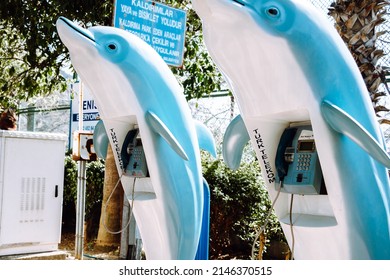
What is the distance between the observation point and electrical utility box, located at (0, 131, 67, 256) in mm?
5293

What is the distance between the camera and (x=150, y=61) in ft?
12.1

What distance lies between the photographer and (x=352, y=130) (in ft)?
8.30

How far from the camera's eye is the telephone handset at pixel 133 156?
3982mm

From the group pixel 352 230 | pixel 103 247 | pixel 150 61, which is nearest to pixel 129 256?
pixel 103 247

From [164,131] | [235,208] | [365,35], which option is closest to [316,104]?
[164,131]

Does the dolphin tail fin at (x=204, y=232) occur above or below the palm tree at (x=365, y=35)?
below

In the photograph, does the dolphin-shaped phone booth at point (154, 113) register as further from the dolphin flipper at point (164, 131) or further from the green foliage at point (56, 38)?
the green foliage at point (56, 38)

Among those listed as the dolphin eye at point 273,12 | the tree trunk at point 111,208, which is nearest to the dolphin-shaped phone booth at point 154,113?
the dolphin eye at point 273,12

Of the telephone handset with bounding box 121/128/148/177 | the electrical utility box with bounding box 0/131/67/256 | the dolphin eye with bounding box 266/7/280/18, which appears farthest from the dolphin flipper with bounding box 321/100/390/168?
the electrical utility box with bounding box 0/131/67/256

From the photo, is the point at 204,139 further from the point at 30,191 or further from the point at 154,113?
the point at 30,191

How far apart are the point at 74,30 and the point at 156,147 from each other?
950 millimetres

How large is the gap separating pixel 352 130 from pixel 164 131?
1.28 metres

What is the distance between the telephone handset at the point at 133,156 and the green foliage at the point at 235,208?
2.88m
